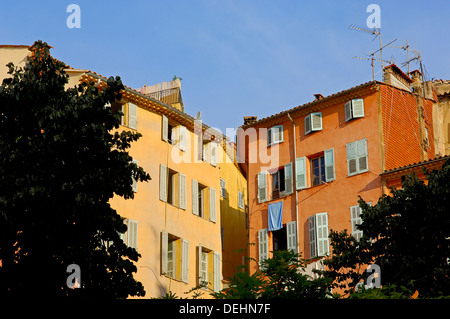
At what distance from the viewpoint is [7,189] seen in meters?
22.6

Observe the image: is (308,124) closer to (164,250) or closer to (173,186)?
(173,186)

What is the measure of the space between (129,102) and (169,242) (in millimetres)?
6826

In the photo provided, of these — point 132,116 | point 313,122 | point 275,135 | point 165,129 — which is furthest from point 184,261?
point 313,122

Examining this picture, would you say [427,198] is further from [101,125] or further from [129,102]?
[129,102]

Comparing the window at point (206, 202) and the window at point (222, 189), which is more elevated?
the window at point (222, 189)

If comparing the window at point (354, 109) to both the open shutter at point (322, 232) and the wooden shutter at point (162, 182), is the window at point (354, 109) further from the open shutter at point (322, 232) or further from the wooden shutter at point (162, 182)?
the wooden shutter at point (162, 182)

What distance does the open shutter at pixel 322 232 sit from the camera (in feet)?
127

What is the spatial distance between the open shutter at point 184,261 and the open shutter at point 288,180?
22.2 feet

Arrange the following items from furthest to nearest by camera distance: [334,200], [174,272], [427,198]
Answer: [334,200] < [174,272] < [427,198]

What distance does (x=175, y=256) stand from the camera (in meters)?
37.5

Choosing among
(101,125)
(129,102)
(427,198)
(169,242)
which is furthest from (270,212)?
(101,125)

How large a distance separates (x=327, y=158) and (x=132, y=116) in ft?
33.3

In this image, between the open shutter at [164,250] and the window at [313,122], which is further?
the window at [313,122]

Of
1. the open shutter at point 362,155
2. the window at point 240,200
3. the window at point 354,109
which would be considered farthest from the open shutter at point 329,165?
the window at point 240,200
